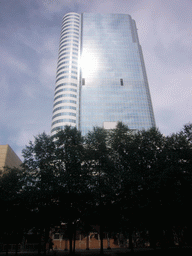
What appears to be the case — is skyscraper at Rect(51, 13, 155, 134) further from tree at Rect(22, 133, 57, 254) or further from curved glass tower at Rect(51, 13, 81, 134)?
tree at Rect(22, 133, 57, 254)

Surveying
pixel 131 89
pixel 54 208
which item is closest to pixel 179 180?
pixel 54 208

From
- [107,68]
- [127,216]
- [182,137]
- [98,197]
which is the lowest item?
[127,216]

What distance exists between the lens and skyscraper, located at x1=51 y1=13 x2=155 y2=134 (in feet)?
384

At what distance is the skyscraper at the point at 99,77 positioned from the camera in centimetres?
11712

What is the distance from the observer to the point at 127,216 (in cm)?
2609

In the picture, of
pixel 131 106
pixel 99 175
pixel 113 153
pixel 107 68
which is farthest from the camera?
pixel 107 68

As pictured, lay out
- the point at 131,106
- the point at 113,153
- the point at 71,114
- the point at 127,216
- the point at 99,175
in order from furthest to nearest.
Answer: the point at 131,106
the point at 71,114
the point at 113,153
the point at 99,175
the point at 127,216

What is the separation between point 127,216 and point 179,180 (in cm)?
964

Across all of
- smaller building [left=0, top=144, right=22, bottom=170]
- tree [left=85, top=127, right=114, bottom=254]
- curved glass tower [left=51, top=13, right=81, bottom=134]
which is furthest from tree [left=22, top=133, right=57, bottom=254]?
curved glass tower [left=51, top=13, right=81, bottom=134]

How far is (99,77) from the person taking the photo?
136 m

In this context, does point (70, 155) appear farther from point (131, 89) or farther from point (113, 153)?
point (131, 89)

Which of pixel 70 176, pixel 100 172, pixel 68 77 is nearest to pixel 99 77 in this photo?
pixel 68 77

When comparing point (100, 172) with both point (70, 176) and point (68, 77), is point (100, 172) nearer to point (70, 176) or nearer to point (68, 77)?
point (70, 176)

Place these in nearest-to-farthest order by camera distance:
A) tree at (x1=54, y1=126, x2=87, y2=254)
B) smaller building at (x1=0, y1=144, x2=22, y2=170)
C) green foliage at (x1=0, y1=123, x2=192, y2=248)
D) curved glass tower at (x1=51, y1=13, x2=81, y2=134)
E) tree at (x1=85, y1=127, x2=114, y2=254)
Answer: green foliage at (x1=0, y1=123, x2=192, y2=248)
tree at (x1=54, y1=126, x2=87, y2=254)
tree at (x1=85, y1=127, x2=114, y2=254)
smaller building at (x1=0, y1=144, x2=22, y2=170)
curved glass tower at (x1=51, y1=13, x2=81, y2=134)
